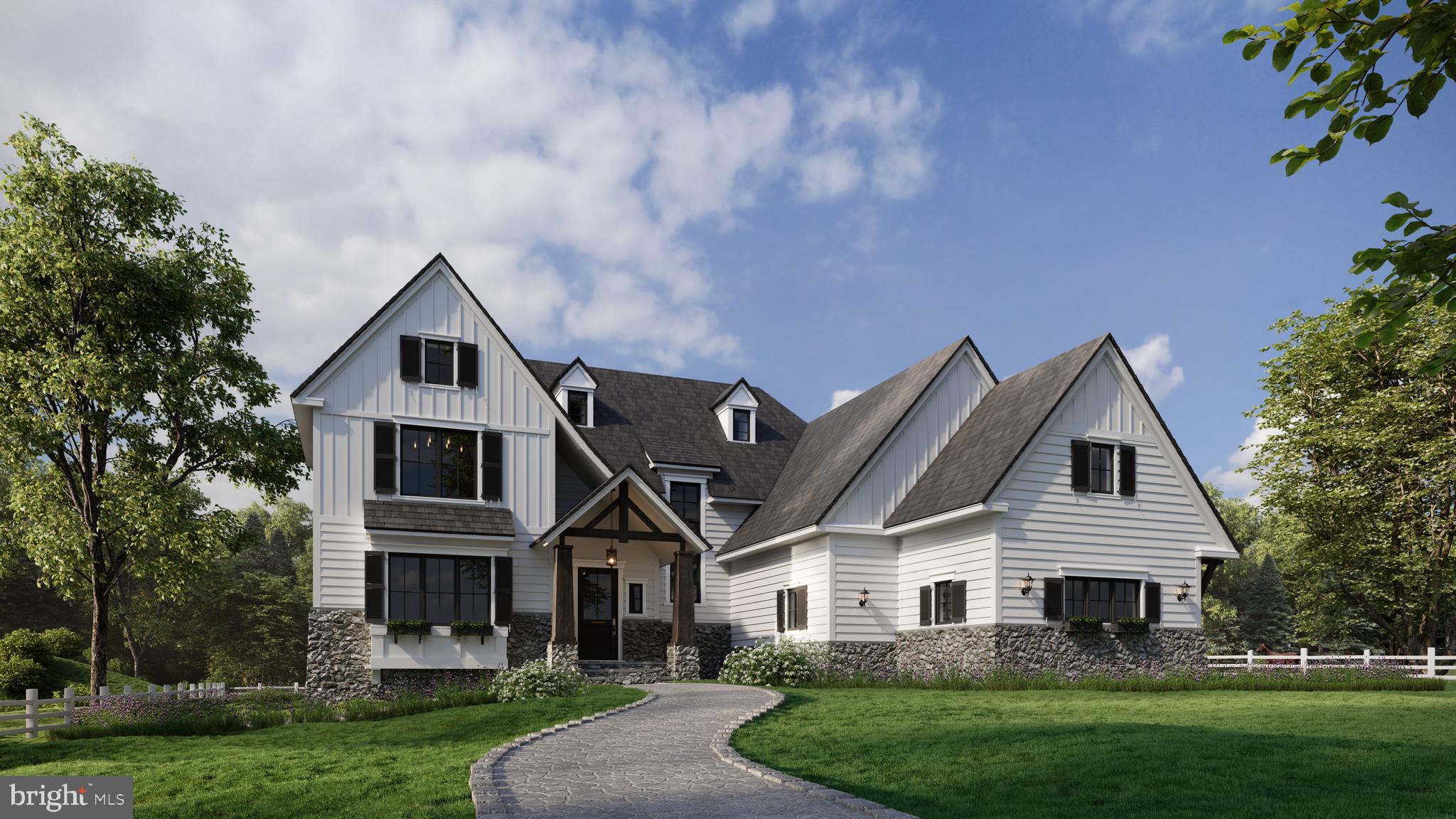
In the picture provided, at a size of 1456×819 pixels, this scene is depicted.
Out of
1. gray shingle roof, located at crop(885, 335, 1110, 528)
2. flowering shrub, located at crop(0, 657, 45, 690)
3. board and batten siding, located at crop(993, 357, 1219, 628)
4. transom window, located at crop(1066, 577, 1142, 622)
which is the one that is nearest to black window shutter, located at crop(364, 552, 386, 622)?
flowering shrub, located at crop(0, 657, 45, 690)

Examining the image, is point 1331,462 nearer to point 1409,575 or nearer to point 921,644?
point 1409,575

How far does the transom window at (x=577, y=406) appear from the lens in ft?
98.4

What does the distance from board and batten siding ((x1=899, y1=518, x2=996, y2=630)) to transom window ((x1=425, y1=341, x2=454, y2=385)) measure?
36.5 ft

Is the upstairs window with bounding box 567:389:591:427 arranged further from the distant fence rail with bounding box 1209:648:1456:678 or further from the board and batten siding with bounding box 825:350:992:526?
the distant fence rail with bounding box 1209:648:1456:678

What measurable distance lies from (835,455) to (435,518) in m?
10.3

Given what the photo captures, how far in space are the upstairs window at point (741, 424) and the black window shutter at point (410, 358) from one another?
10.7 m

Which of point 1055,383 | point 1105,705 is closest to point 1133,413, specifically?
point 1055,383

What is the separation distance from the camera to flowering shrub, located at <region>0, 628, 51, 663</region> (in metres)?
27.8

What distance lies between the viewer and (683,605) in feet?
80.7

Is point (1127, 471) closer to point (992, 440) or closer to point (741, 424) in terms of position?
point (992, 440)

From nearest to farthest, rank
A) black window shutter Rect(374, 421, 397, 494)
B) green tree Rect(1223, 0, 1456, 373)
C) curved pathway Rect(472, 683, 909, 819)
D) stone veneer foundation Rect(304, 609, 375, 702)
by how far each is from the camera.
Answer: green tree Rect(1223, 0, 1456, 373) < curved pathway Rect(472, 683, 909, 819) < stone veneer foundation Rect(304, 609, 375, 702) < black window shutter Rect(374, 421, 397, 494)

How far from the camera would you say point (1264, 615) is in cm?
5519

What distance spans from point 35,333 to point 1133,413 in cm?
2325

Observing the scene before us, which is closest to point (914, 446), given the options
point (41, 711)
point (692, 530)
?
point (692, 530)
